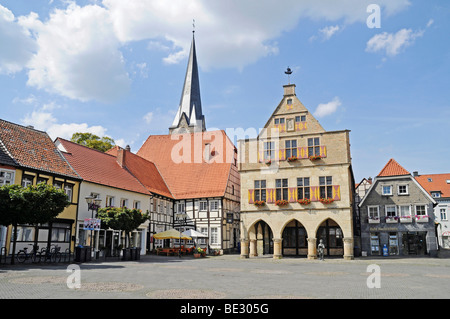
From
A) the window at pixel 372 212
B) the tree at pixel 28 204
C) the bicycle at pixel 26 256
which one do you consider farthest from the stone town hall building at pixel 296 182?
the tree at pixel 28 204

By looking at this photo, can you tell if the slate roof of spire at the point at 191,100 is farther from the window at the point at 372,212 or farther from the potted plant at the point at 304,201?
the potted plant at the point at 304,201

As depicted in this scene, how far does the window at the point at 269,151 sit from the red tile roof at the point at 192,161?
7.83 meters

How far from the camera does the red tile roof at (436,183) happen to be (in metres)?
54.0

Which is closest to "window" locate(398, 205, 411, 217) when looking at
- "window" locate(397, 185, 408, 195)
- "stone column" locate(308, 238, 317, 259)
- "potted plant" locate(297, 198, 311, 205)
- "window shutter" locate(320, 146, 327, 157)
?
"window" locate(397, 185, 408, 195)

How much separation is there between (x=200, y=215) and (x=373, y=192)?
16613 mm

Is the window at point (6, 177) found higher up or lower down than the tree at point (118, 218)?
higher up

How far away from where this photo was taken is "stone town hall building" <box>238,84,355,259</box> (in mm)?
29703

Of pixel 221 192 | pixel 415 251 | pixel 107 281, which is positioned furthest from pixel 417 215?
pixel 107 281

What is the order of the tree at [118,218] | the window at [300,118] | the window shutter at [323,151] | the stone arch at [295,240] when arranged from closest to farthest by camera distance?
1. the tree at [118,218]
2. the window shutter at [323,151]
3. the window at [300,118]
4. the stone arch at [295,240]

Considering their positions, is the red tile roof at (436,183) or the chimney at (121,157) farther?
the red tile roof at (436,183)

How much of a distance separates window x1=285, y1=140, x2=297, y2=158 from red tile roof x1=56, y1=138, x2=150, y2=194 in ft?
43.5

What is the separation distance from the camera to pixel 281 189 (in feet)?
104

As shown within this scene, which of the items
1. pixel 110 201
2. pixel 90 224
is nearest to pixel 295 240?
pixel 110 201

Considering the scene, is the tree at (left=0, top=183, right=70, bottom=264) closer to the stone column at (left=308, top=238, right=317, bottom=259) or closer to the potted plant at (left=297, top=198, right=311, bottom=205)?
the potted plant at (left=297, top=198, right=311, bottom=205)
